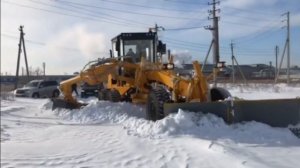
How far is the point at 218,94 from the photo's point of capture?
12516 mm

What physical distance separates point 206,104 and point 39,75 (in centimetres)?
5459

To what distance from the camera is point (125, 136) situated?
10.0m

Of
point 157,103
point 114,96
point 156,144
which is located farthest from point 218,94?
point 114,96

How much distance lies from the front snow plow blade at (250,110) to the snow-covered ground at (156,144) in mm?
Result: 247

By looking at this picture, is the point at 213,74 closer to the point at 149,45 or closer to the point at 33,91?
the point at 149,45

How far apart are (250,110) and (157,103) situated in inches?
100

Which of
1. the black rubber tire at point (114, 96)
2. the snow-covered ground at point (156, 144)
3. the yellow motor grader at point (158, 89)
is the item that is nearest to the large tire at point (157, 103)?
the yellow motor grader at point (158, 89)

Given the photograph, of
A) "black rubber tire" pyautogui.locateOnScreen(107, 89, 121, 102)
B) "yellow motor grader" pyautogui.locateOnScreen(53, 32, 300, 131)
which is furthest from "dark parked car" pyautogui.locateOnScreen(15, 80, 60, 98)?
"black rubber tire" pyautogui.locateOnScreen(107, 89, 121, 102)

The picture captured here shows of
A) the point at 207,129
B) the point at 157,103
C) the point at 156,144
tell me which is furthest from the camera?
the point at 157,103

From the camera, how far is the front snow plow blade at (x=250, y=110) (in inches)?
403

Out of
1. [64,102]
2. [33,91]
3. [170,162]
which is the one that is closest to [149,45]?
[64,102]

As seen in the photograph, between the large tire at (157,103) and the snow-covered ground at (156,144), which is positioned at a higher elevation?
the large tire at (157,103)

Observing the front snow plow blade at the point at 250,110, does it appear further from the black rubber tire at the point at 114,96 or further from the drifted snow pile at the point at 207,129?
the black rubber tire at the point at 114,96

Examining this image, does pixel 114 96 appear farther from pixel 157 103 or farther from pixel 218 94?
pixel 218 94
